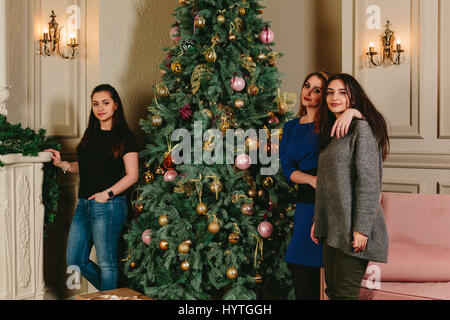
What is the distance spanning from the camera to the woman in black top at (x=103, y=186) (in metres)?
2.96

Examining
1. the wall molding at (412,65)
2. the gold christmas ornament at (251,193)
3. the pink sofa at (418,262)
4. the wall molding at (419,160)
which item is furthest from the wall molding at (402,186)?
the gold christmas ornament at (251,193)

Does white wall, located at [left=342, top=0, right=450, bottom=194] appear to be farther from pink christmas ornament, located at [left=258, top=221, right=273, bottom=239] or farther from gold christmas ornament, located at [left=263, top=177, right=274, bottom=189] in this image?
pink christmas ornament, located at [left=258, top=221, right=273, bottom=239]

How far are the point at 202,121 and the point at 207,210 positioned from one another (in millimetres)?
556

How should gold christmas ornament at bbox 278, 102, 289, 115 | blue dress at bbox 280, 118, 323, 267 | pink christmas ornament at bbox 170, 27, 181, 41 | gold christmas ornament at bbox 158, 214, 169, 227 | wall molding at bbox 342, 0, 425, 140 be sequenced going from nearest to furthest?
blue dress at bbox 280, 118, 323, 267 < gold christmas ornament at bbox 158, 214, 169, 227 < gold christmas ornament at bbox 278, 102, 289, 115 < pink christmas ornament at bbox 170, 27, 181, 41 < wall molding at bbox 342, 0, 425, 140

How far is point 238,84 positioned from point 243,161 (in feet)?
1.63

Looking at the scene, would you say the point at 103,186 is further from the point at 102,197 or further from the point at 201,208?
the point at 201,208

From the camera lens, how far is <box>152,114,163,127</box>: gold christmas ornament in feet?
9.87

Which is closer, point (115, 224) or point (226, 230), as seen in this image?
point (226, 230)

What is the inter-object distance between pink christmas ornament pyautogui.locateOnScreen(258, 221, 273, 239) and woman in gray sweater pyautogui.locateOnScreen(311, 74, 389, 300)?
0.74 metres

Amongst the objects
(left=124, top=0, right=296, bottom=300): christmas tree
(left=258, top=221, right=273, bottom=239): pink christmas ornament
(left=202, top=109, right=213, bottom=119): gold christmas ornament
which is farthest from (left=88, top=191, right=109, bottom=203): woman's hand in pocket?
(left=258, top=221, right=273, bottom=239): pink christmas ornament

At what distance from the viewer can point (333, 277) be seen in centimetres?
199

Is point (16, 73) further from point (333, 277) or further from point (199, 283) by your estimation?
point (333, 277)

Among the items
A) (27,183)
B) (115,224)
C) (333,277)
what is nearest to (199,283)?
(115,224)

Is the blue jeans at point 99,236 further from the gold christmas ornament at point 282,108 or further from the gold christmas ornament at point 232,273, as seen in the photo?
the gold christmas ornament at point 282,108
